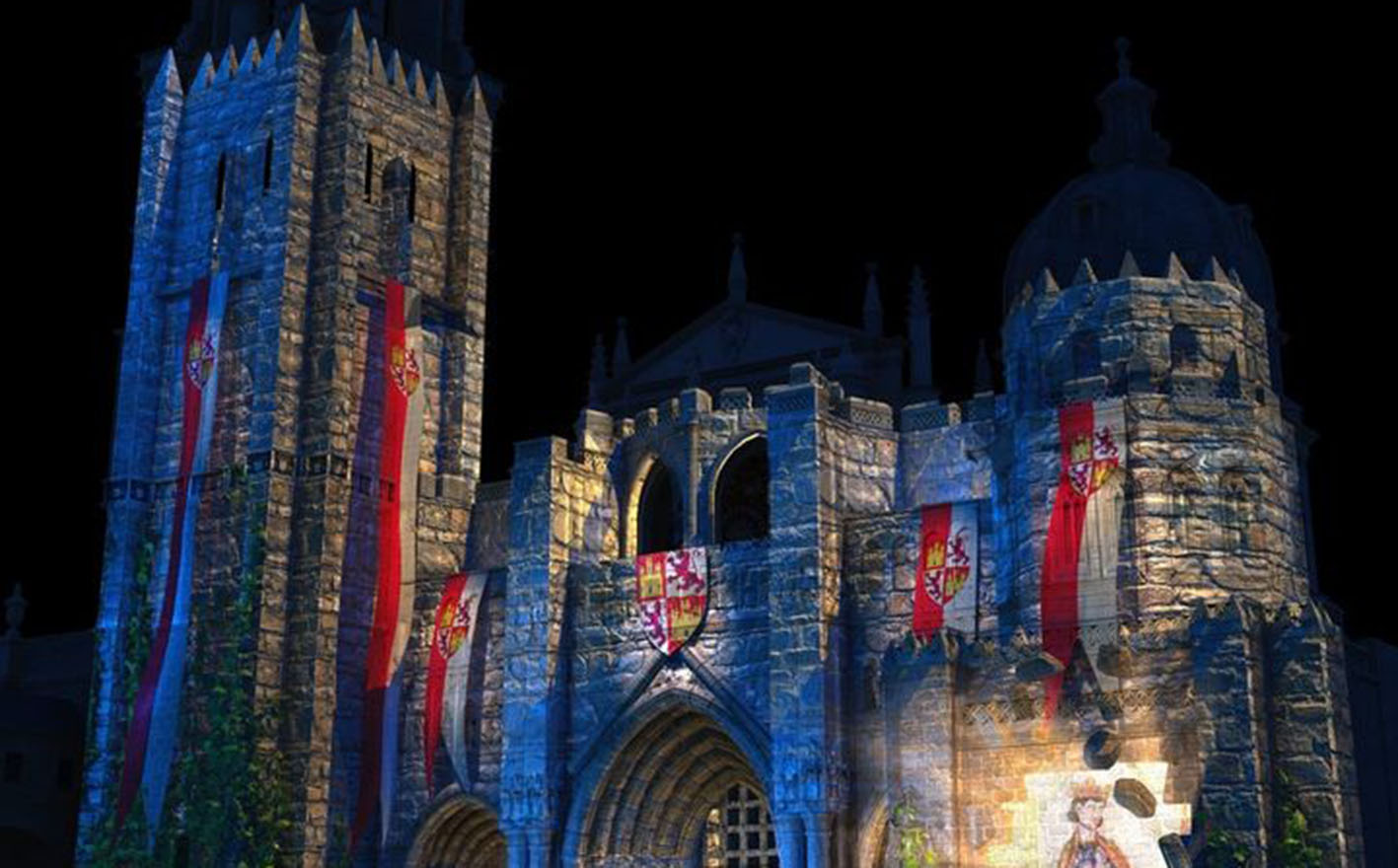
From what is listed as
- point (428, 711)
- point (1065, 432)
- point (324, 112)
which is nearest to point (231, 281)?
point (324, 112)

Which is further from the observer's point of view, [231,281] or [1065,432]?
[231,281]

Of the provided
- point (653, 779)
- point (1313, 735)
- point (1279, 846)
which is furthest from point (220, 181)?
point (1279, 846)

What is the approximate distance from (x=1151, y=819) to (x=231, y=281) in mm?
24977

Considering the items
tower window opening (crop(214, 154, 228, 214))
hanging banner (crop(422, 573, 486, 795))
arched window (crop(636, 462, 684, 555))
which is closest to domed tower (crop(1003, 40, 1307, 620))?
arched window (crop(636, 462, 684, 555))

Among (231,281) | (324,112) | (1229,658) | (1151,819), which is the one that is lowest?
(1151,819)

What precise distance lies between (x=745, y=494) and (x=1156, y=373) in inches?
487

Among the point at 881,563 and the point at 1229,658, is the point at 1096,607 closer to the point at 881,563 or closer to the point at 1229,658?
the point at 1229,658

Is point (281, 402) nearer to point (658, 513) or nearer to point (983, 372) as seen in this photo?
point (658, 513)

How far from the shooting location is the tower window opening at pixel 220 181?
44375 millimetres

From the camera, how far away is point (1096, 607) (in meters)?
32.1

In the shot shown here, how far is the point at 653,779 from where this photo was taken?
38875 mm

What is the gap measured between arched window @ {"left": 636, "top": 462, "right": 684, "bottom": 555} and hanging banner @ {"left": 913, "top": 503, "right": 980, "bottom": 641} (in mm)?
8364

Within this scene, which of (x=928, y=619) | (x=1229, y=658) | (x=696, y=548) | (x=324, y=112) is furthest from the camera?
(x=324, y=112)

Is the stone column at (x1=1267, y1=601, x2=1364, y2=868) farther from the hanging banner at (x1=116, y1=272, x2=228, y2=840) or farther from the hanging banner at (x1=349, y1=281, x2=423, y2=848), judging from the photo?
the hanging banner at (x1=116, y1=272, x2=228, y2=840)
